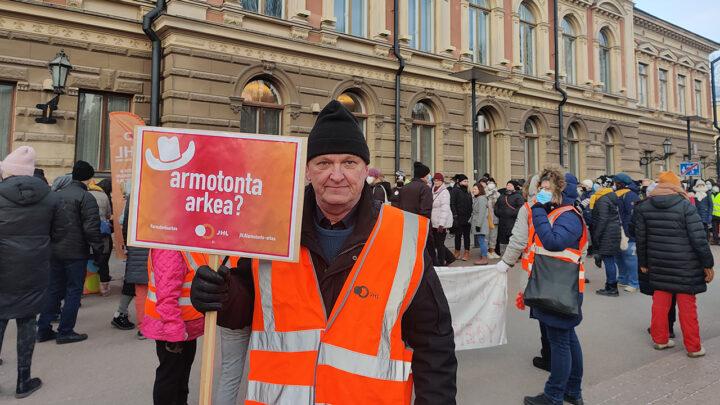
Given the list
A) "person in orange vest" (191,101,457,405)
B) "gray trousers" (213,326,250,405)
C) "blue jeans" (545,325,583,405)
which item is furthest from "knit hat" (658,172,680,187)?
"gray trousers" (213,326,250,405)

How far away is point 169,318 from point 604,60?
83.2 feet

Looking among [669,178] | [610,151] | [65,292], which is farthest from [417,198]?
[610,151]

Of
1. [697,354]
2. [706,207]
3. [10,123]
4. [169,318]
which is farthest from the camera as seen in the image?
[706,207]

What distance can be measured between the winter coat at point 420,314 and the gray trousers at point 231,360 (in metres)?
1.07

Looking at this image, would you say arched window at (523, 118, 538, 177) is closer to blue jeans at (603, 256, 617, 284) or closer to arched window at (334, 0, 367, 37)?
arched window at (334, 0, 367, 37)

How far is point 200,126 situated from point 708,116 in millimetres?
34117

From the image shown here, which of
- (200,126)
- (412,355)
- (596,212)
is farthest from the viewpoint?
(200,126)

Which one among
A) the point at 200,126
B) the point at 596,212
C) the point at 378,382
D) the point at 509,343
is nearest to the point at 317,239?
the point at 378,382

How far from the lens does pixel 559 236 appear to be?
3723mm

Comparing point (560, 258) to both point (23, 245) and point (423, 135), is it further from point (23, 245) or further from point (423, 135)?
point (423, 135)

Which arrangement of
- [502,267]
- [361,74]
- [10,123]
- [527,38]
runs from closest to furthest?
[502,267], [10,123], [361,74], [527,38]

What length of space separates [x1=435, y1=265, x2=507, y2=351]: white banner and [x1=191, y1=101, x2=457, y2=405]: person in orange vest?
9.19 ft

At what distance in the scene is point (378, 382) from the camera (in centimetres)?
178

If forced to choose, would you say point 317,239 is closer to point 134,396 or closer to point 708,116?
point 134,396
